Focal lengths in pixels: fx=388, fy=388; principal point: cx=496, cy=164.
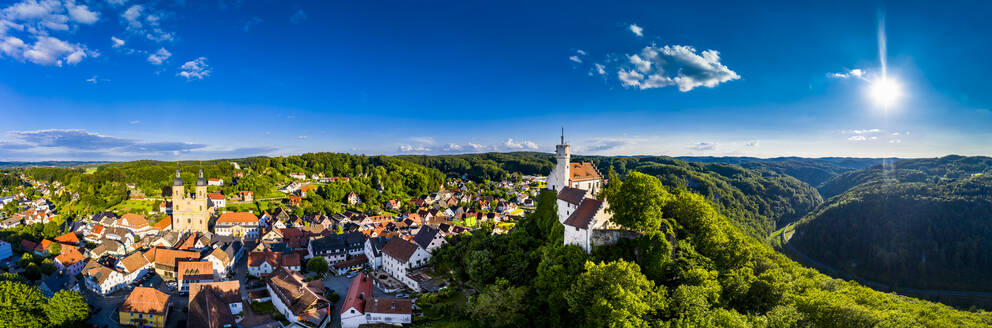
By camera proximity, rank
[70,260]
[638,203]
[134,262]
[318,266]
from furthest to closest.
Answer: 1. [70,260]
2. [134,262]
3. [318,266]
4. [638,203]

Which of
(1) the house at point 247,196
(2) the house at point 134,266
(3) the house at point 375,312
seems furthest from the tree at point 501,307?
(1) the house at point 247,196

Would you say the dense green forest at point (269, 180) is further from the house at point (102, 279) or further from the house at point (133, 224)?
the house at point (102, 279)

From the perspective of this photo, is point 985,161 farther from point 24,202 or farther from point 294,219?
point 24,202

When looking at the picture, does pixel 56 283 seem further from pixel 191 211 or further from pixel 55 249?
pixel 191 211

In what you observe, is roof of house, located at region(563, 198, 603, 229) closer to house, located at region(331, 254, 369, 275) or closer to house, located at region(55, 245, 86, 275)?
house, located at region(331, 254, 369, 275)

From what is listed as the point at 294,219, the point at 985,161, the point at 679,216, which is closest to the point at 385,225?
the point at 294,219

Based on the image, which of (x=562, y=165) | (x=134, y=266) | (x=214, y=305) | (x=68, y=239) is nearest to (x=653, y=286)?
(x=562, y=165)

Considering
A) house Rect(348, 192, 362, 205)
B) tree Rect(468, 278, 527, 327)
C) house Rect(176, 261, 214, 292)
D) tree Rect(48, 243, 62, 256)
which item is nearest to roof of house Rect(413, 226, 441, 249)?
tree Rect(468, 278, 527, 327)
